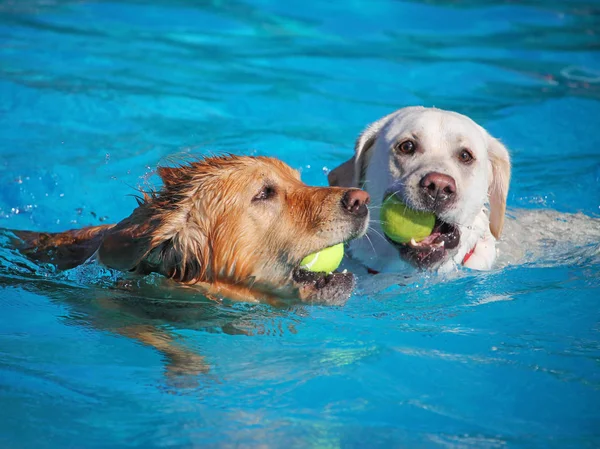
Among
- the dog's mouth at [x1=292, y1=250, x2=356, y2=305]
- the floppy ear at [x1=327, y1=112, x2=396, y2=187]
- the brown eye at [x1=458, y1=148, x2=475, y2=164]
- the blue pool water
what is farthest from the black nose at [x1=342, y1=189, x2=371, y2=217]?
the floppy ear at [x1=327, y1=112, x2=396, y2=187]

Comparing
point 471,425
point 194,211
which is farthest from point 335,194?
point 471,425

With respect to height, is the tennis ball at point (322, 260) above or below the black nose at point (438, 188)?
below

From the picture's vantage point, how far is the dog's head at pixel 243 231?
15.6 feet

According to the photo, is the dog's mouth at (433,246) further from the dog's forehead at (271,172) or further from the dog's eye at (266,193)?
the dog's eye at (266,193)

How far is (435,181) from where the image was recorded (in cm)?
516

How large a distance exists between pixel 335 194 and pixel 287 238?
41 centimetres

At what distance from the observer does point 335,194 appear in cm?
486

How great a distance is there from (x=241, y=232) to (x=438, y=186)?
1.37m

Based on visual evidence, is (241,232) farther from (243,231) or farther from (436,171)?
(436,171)

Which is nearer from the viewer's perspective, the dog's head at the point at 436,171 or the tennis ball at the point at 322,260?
the tennis ball at the point at 322,260

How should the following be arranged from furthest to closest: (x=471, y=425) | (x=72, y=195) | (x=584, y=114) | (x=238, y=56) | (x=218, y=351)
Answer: (x=238, y=56) < (x=584, y=114) < (x=72, y=195) < (x=218, y=351) < (x=471, y=425)

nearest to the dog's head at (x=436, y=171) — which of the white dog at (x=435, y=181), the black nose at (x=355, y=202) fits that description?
the white dog at (x=435, y=181)

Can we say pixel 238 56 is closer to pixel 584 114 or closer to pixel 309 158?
pixel 309 158

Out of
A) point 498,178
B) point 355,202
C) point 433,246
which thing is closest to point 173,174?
point 355,202
